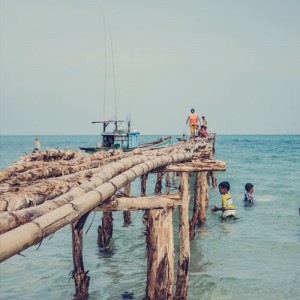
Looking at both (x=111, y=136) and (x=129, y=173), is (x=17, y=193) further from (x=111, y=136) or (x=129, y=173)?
(x=111, y=136)

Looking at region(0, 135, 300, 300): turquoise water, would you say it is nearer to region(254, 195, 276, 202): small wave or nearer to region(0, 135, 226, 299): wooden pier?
region(0, 135, 226, 299): wooden pier

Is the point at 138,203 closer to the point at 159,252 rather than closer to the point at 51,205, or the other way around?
the point at 159,252

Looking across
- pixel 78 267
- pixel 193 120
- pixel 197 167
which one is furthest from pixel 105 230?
pixel 193 120

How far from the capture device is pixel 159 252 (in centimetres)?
552

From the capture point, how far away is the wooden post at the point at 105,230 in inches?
444

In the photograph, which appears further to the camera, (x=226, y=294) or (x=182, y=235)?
(x=226, y=294)

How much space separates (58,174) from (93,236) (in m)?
7.20

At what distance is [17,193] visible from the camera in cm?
423

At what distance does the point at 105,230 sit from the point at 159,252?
239 inches

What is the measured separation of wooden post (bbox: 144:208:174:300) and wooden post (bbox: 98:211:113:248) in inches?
222

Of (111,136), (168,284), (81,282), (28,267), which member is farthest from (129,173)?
(111,136)

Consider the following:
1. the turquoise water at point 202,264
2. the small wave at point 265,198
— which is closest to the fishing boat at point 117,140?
the small wave at point 265,198

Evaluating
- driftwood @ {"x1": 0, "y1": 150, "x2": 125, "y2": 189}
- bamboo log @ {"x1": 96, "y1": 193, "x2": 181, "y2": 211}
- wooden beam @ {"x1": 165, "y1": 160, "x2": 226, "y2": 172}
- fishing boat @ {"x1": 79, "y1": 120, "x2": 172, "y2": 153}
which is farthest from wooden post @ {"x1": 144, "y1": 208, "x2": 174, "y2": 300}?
fishing boat @ {"x1": 79, "y1": 120, "x2": 172, "y2": 153}

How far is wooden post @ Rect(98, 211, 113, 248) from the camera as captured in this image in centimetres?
1128
